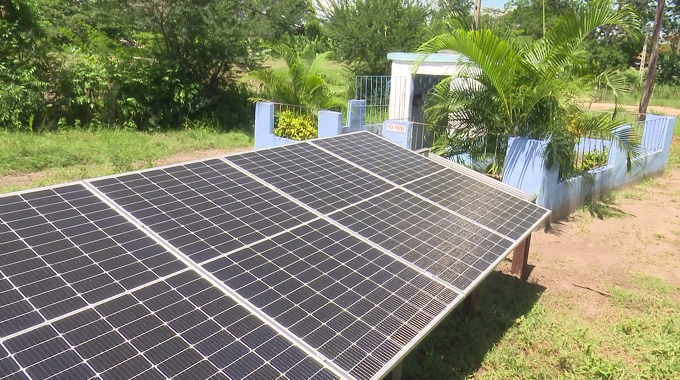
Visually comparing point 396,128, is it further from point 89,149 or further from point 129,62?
point 129,62

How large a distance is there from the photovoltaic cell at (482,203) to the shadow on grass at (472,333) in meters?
1.10

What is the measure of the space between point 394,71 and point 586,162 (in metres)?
4.47

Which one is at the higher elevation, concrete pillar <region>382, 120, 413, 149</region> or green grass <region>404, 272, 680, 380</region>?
concrete pillar <region>382, 120, 413, 149</region>

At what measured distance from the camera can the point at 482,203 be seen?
520 cm

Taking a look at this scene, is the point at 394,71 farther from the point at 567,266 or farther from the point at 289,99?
the point at 567,266

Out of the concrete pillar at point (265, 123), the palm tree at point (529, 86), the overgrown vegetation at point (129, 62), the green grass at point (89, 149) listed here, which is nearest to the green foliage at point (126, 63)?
the overgrown vegetation at point (129, 62)

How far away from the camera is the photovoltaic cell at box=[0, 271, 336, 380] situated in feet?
7.45

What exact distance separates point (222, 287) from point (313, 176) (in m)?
2.01

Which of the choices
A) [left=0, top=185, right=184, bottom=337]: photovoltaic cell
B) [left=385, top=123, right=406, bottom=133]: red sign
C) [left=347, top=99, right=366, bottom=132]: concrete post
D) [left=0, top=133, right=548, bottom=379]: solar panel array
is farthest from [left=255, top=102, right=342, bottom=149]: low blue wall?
[left=0, top=185, right=184, bottom=337]: photovoltaic cell

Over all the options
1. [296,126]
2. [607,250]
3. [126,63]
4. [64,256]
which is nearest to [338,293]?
[64,256]

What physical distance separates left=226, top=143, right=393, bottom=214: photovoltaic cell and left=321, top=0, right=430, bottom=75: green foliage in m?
14.0

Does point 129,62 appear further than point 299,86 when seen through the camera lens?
Yes

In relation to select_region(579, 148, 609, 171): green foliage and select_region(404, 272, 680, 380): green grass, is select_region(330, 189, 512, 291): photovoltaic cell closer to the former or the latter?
select_region(404, 272, 680, 380): green grass

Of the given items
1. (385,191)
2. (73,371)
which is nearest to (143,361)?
(73,371)
